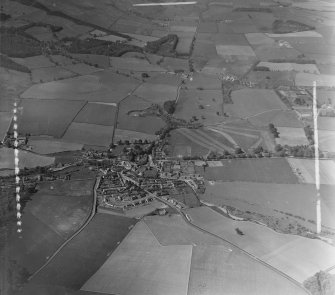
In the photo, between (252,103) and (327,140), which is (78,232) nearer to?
(327,140)

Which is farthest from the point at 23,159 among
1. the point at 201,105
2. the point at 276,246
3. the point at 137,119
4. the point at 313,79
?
the point at 313,79

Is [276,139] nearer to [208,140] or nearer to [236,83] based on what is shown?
[208,140]

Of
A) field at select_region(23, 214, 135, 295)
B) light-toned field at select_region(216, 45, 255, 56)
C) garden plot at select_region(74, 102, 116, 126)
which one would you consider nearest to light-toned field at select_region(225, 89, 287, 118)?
garden plot at select_region(74, 102, 116, 126)

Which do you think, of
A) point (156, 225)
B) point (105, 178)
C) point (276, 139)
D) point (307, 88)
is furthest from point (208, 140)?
point (307, 88)

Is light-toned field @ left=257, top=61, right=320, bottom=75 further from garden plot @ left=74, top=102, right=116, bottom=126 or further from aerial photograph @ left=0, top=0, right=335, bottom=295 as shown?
garden plot @ left=74, top=102, right=116, bottom=126

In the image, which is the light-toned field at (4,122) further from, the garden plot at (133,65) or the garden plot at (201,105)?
the garden plot at (133,65)
